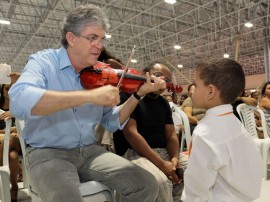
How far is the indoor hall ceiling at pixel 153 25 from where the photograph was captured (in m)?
10.6

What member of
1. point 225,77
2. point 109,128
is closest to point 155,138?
point 109,128

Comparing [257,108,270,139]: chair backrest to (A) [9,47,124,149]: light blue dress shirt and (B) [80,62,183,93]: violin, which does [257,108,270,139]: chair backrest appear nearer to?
(B) [80,62,183,93]: violin

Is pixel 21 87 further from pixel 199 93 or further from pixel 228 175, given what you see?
pixel 228 175

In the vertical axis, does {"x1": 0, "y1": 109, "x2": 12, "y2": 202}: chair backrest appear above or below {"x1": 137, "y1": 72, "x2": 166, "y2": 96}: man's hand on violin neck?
below

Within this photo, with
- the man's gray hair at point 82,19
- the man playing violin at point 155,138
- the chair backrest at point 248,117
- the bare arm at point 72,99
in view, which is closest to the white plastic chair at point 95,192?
the man playing violin at point 155,138

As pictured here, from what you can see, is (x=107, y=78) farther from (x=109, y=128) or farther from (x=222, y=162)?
(x=222, y=162)

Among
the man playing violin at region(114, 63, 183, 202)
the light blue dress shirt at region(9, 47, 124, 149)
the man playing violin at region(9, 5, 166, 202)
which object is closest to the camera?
the man playing violin at region(9, 5, 166, 202)

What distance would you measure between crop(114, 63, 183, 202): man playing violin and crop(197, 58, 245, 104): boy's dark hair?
647mm

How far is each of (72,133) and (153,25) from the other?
1151 centimetres

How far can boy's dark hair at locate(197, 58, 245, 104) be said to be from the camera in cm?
150

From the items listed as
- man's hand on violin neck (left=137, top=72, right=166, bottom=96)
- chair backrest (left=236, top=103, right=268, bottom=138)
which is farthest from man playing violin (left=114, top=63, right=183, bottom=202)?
chair backrest (left=236, top=103, right=268, bottom=138)

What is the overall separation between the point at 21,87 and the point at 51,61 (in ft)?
1.23

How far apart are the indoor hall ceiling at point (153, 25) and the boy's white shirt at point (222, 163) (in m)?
9.06

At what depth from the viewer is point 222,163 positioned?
52.0 inches
